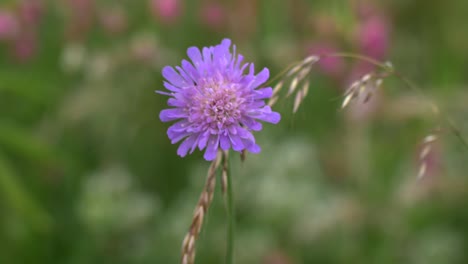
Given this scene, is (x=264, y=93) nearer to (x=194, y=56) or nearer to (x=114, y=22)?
(x=194, y=56)

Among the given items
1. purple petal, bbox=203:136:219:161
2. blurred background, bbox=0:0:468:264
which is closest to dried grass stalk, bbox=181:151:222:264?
purple petal, bbox=203:136:219:161

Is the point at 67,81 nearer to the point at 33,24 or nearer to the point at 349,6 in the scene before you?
the point at 33,24

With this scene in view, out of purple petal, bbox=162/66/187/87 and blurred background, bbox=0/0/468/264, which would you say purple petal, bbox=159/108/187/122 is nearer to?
purple petal, bbox=162/66/187/87

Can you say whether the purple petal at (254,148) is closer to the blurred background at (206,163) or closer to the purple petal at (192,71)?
the purple petal at (192,71)

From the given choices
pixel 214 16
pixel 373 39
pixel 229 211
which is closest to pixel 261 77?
pixel 229 211

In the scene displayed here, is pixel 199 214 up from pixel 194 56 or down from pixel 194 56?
down

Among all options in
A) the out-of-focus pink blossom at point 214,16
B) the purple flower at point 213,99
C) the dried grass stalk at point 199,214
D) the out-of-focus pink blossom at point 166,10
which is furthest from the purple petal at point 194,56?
the out-of-focus pink blossom at point 214,16

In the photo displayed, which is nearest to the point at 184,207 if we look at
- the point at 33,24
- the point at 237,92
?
the point at 33,24
